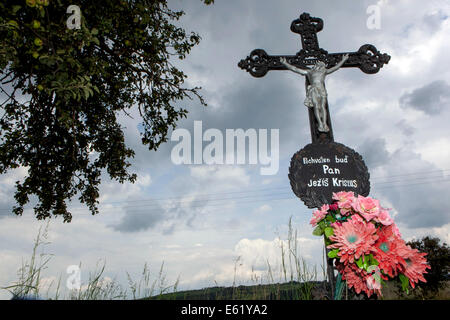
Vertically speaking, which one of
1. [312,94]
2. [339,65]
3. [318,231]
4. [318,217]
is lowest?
[318,231]

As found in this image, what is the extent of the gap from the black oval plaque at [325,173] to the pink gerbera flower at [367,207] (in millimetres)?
3188

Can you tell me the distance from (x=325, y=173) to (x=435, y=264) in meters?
10.5

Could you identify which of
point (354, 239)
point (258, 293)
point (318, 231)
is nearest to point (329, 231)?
point (318, 231)

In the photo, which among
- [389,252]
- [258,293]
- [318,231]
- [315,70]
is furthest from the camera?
[315,70]

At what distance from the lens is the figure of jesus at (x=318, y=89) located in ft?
23.8

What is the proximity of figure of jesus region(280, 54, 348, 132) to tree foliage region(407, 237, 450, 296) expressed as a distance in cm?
899

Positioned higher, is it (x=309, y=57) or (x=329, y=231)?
(x=309, y=57)

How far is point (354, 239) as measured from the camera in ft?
9.03

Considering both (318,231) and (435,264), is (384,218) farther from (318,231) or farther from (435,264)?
(435,264)

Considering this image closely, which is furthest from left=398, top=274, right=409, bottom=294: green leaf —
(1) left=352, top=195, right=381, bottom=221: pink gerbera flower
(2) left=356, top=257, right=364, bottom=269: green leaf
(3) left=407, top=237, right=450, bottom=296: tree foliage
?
(3) left=407, top=237, right=450, bottom=296: tree foliage
